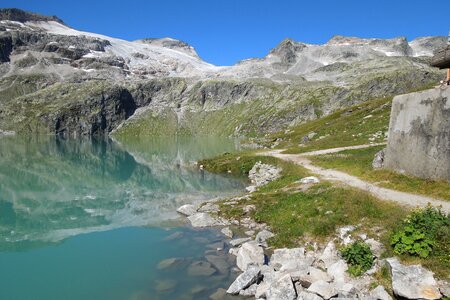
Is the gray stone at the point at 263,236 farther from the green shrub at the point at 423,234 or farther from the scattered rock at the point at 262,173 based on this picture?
the scattered rock at the point at 262,173

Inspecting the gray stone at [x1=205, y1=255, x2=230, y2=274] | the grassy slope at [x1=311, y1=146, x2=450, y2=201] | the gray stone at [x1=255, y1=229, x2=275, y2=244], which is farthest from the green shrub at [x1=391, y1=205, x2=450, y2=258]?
the gray stone at [x1=205, y1=255, x2=230, y2=274]

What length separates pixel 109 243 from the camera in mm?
31297

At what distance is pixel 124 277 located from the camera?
23.7m

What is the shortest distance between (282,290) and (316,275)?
228 cm

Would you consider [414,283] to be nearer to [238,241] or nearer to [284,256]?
[284,256]

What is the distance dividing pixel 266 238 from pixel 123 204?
25254 mm

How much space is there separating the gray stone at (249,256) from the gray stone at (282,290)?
3565mm

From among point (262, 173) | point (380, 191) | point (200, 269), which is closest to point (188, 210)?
point (200, 269)

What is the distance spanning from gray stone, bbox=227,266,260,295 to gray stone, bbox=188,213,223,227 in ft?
42.3

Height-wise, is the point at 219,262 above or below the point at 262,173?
below

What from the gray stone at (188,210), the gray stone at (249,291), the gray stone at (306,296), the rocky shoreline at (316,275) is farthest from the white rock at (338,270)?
the gray stone at (188,210)

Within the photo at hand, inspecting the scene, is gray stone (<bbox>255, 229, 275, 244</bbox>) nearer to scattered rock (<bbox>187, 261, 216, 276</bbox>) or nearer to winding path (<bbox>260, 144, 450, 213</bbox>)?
scattered rock (<bbox>187, 261, 216, 276</bbox>)

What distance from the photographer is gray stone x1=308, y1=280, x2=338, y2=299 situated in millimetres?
18484

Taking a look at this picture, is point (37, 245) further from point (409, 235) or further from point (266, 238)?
point (409, 235)
